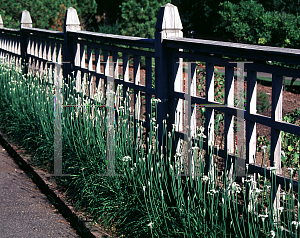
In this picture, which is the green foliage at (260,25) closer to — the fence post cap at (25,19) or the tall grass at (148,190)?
the fence post cap at (25,19)

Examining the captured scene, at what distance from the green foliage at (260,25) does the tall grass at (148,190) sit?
37.1ft

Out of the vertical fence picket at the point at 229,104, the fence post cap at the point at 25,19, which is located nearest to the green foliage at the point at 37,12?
the fence post cap at the point at 25,19

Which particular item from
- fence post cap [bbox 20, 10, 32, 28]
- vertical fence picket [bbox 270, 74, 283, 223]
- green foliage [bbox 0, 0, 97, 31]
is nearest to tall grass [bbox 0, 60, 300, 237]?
vertical fence picket [bbox 270, 74, 283, 223]

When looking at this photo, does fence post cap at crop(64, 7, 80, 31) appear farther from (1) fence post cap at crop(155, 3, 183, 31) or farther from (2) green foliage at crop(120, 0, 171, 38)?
(2) green foliage at crop(120, 0, 171, 38)

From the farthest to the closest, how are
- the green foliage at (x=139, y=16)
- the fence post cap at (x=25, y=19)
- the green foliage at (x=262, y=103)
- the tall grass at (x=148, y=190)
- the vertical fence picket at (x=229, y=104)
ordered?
the green foliage at (x=139, y=16) < the green foliage at (x=262, y=103) < the fence post cap at (x=25, y=19) < the vertical fence picket at (x=229, y=104) < the tall grass at (x=148, y=190)

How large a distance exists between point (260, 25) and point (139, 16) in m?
4.41

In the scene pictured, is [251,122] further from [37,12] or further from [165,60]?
[37,12]

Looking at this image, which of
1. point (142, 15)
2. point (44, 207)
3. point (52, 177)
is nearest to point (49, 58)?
point (52, 177)

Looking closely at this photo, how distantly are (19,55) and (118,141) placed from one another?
636 centimetres

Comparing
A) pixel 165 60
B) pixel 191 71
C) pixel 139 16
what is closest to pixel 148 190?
pixel 191 71

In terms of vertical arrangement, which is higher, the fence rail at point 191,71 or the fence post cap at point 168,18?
the fence post cap at point 168,18

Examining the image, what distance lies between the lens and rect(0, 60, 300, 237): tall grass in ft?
9.42

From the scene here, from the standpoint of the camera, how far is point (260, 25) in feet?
52.6

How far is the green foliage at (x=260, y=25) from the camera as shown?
50.1 feet
